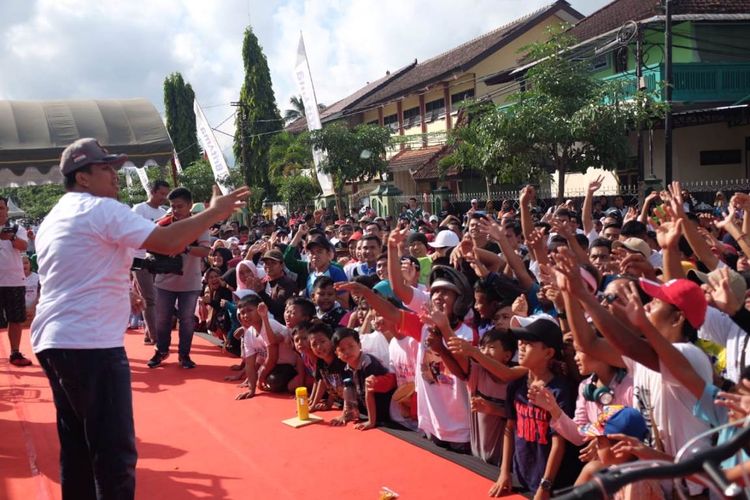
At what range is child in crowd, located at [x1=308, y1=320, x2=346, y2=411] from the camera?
5316 millimetres

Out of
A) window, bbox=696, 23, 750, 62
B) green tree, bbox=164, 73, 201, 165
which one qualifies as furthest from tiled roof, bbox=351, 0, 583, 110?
green tree, bbox=164, 73, 201, 165

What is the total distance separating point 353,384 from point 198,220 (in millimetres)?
2762

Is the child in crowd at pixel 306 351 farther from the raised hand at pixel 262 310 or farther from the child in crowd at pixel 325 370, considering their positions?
the raised hand at pixel 262 310

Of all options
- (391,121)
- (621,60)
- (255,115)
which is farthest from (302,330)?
(255,115)

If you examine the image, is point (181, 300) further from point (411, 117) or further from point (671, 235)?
point (411, 117)

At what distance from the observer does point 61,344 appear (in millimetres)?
2889

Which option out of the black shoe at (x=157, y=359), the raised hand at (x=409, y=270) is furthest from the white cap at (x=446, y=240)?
the black shoe at (x=157, y=359)

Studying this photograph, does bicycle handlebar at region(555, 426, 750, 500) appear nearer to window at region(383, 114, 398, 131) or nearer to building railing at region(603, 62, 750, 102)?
building railing at region(603, 62, 750, 102)

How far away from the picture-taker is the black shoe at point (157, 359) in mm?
7281

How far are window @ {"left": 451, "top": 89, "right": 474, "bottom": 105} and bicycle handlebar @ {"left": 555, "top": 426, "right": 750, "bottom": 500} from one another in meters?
24.9

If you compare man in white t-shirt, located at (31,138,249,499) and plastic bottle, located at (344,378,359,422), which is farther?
plastic bottle, located at (344,378,359,422)

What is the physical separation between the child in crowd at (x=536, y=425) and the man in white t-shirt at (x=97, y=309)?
5.65 ft

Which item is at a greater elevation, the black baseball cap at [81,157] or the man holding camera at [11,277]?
the black baseball cap at [81,157]

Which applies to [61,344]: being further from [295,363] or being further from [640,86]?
[640,86]
